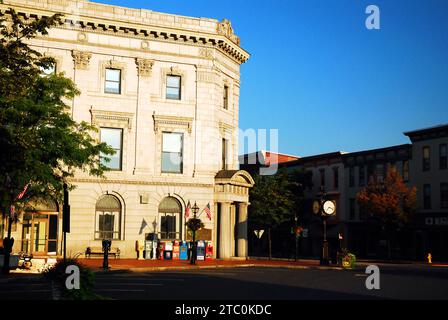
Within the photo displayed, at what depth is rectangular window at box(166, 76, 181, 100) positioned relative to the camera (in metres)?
42.2

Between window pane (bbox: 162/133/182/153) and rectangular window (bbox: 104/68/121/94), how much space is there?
4527mm

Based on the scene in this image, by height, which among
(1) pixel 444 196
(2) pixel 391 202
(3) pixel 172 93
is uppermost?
(3) pixel 172 93

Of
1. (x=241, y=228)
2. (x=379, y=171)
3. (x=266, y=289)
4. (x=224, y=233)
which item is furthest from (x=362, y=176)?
(x=266, y=289)

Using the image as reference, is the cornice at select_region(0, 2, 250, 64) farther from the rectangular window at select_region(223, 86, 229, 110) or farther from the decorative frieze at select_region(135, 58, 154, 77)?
the rectangular window at select_region(223, 86, 229, 110)

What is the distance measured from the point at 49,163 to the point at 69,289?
732 inches

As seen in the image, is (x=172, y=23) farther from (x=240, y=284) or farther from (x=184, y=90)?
(x=240, y=284)

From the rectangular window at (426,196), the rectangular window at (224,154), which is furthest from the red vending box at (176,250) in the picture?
the rectangular window at (426,196)

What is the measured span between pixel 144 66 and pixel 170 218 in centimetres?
1057

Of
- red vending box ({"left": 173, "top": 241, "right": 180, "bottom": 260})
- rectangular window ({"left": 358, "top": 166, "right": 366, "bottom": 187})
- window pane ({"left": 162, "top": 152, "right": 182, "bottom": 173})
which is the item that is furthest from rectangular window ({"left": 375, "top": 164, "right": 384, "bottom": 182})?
red vending box ({"left": 173, "top": 241, "right": 180, "bottom": 260})

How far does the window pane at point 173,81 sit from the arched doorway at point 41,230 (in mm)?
11329

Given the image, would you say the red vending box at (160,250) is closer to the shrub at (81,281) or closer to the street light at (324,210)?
the street light at (324,210)

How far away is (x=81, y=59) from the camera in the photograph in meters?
39.7

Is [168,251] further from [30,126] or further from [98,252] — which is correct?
[30,126]
